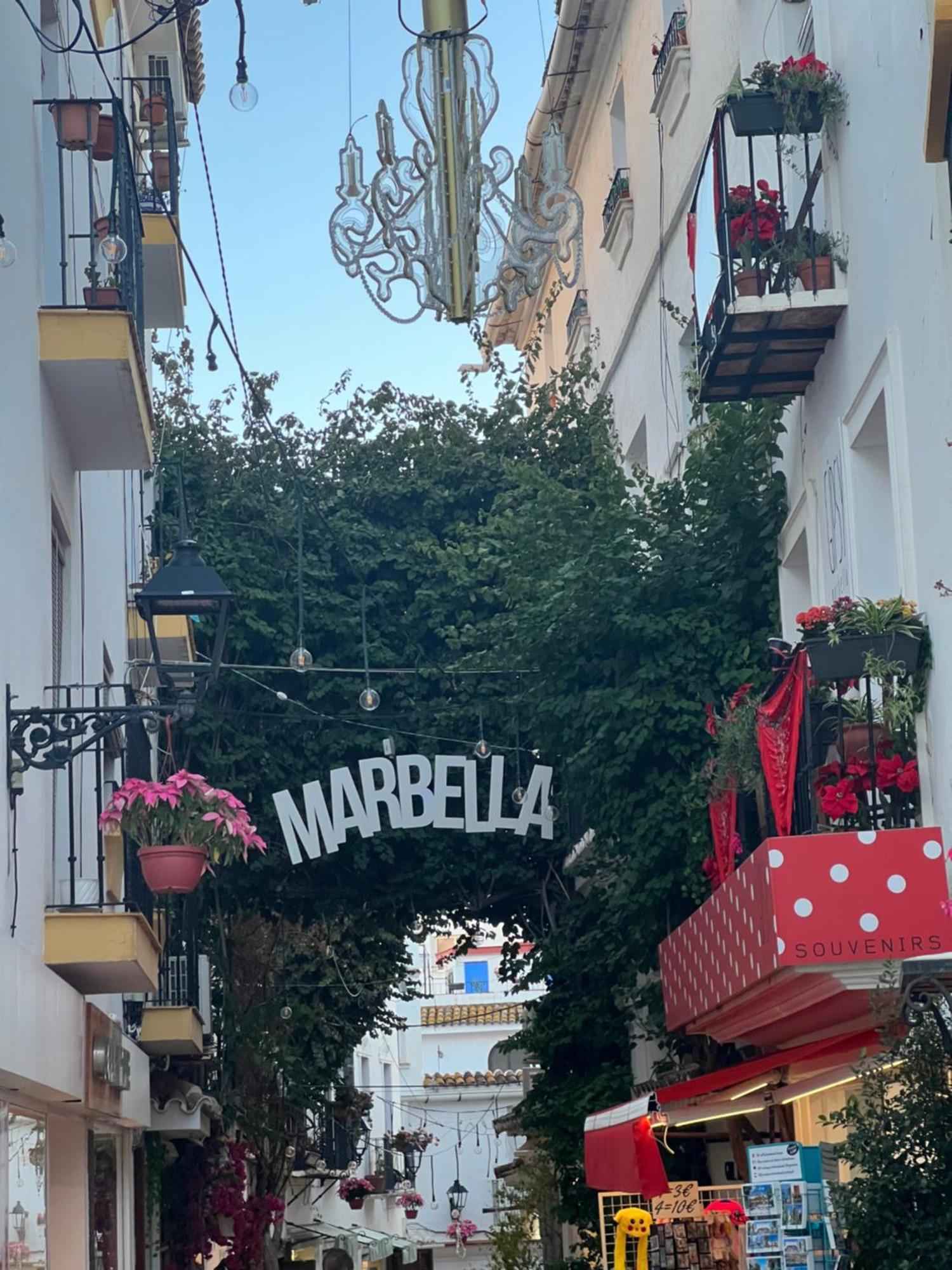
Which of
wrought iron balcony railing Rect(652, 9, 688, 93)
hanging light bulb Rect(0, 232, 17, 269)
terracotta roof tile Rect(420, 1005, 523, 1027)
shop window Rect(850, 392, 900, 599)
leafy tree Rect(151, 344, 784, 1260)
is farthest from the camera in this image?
terracotta roof tile Rect(420, 1005, 523, 1027)

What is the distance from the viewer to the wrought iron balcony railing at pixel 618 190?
1822 cm

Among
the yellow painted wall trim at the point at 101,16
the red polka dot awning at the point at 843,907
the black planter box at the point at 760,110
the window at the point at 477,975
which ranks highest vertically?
the yellow painted wall trim at the point at 101,16

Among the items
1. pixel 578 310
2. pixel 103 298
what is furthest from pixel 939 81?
pixel 578 310

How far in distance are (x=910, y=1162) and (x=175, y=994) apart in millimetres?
9641

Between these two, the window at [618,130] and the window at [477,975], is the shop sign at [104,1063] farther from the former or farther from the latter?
the window at [477,975]

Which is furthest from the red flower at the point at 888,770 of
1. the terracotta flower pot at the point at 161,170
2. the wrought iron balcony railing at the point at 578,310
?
the wrought iron balcony railing at the point at 578,310

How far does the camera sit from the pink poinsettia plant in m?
9.48

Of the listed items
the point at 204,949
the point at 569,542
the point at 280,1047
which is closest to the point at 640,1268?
the point at 569,542

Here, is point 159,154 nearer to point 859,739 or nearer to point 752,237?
point 752,237

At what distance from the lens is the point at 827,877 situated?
8133mm

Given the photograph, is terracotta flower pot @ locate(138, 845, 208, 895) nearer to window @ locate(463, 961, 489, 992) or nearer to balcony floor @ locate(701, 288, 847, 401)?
balcony floor @ locate(701, 288, 847, 401)

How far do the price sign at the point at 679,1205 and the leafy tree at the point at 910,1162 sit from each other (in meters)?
3.68

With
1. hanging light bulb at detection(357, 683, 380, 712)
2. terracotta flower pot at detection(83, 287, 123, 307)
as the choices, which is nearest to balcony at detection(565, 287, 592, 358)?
hanging light bulb at detection(357, 683, 380, 712)

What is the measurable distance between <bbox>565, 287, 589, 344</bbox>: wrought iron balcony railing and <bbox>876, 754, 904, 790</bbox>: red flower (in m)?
13.4
